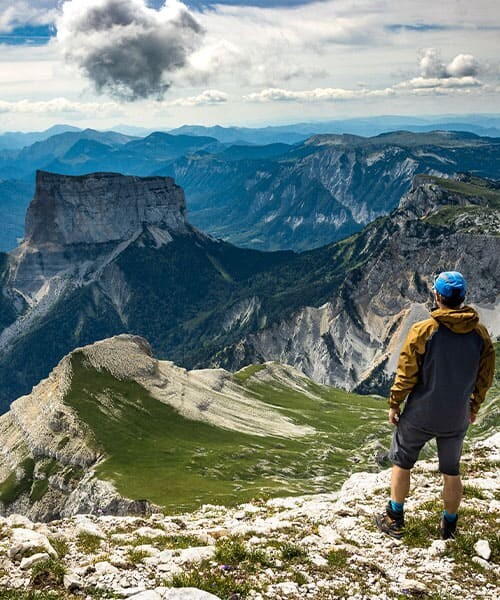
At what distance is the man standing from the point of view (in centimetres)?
1570

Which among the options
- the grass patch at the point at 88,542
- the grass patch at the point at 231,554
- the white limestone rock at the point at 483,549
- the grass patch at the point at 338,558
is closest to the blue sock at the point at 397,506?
the grass patch at the point at 338,558

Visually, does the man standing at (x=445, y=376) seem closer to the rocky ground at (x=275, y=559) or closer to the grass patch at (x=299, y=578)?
the rocky ground at (x=275, y=559)

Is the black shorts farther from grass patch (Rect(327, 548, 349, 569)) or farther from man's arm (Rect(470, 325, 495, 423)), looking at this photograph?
grass patch (Rect(327, 548, 349, 569))

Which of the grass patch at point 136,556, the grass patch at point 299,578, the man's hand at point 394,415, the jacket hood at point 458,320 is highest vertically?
the jacket hood at point 458,320

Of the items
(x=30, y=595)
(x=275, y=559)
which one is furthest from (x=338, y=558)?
(x=30, y=595)

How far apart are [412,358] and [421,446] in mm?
3074

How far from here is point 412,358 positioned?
15828 mm

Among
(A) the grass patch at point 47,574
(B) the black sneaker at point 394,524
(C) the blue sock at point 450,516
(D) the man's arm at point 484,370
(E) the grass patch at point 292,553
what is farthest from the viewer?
(B) the black sneaker at point 394,524

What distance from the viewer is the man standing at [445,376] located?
15.7 m

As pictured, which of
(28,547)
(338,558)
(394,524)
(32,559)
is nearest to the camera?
(32,559)

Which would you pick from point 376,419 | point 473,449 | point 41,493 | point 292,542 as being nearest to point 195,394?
point 41,493

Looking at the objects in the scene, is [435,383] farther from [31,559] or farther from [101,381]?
[101,381]

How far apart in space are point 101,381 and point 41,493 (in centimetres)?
3595

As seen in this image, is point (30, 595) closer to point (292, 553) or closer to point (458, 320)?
point (292, 553)
